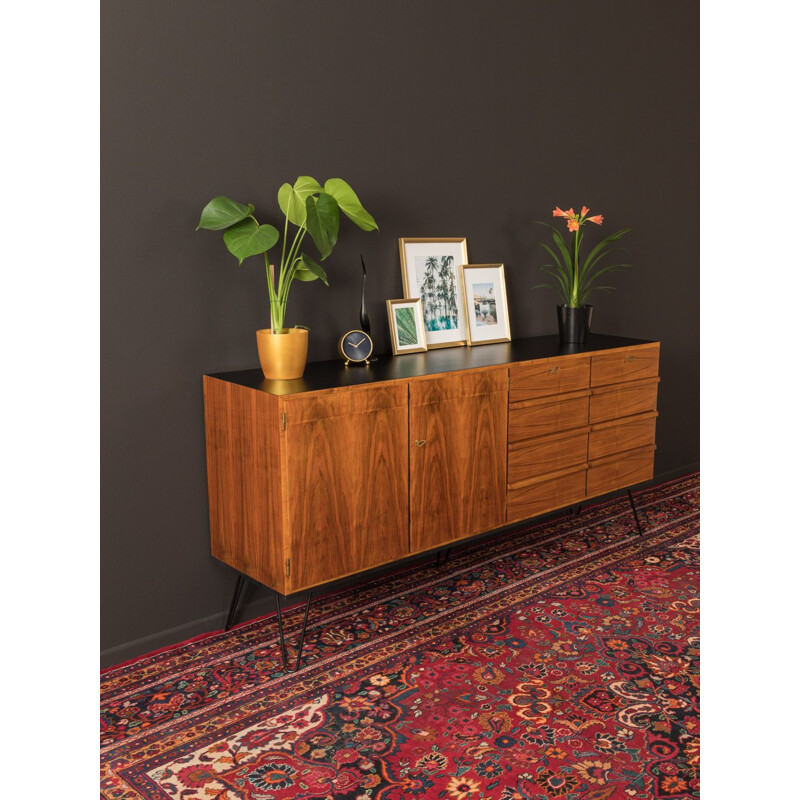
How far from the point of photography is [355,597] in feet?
10.8

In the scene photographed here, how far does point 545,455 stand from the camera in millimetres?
3453

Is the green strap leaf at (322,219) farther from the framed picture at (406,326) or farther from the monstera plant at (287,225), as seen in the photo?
the framed picture at (406,326)

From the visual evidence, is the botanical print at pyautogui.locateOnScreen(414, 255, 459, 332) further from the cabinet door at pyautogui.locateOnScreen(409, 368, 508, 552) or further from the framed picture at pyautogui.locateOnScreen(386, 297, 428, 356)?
the cabinet door at pyautogui.locateOnScreen(409, 368, 508, 552)

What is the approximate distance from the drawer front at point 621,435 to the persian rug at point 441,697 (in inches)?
20.8

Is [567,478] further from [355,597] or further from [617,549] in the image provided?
[355,597]

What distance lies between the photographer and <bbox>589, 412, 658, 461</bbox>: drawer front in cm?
368

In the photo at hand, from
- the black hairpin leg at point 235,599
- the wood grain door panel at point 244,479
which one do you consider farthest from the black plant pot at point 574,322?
the black hairpin leg at point 235,599

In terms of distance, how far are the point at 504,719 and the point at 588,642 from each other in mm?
619

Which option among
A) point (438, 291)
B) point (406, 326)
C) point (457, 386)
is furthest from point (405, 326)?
point (457, 386)

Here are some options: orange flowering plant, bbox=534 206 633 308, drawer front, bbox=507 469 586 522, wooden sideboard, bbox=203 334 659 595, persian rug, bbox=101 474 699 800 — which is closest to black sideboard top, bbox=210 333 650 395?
wooden sideboard, bbox=203 334 659 595

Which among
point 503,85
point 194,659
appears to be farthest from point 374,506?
point 503,85

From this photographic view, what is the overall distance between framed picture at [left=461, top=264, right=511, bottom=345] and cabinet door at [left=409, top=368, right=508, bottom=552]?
0.57 metres

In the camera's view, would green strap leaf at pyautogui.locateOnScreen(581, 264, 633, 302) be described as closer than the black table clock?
No

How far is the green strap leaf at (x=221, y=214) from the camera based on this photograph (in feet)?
8.66
